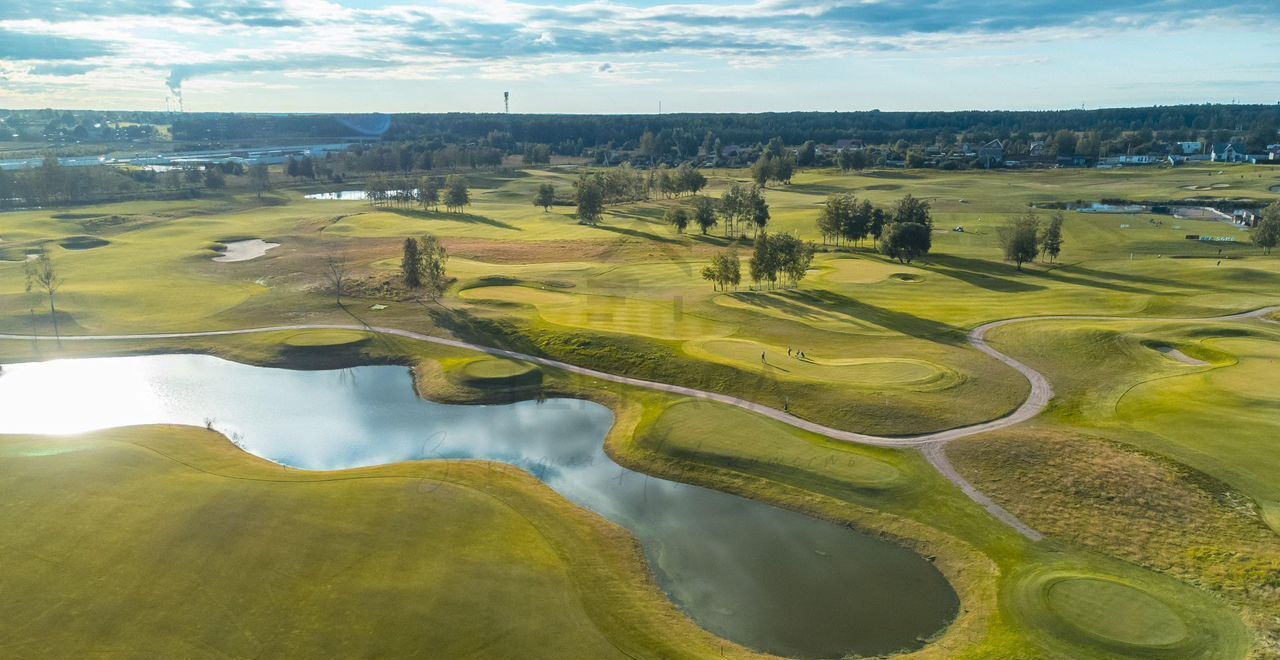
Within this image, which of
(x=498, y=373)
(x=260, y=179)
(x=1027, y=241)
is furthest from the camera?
(x=260, y=179)

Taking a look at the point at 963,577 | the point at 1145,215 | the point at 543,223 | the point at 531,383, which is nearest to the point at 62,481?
the point at 531,383

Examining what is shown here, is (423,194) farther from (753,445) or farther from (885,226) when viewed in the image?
(753,445)

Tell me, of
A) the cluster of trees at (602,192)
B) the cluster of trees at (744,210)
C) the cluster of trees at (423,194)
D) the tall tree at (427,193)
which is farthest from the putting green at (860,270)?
the tall tree at (427,193)

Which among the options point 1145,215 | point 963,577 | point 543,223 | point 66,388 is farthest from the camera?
point 543,223

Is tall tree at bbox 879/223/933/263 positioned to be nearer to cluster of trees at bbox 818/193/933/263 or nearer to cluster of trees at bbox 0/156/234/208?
cluster of trees at bbox 818/193/933/263

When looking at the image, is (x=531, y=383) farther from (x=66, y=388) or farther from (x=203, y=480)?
(x=66, y=388)

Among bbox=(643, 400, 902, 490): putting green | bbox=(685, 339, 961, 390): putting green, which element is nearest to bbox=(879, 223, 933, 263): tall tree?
bbox=(685, 339, 961, 390): putting green

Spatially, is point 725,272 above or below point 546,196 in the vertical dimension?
below

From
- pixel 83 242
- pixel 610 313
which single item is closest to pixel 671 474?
pixel 610 313
